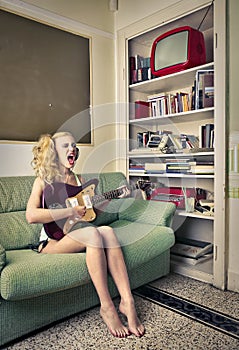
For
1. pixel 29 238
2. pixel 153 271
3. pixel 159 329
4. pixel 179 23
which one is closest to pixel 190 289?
pixel 153 271

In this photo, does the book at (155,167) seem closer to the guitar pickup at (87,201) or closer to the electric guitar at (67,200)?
the electric guitar at (67,200)

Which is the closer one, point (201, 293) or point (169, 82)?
point (201, 293)

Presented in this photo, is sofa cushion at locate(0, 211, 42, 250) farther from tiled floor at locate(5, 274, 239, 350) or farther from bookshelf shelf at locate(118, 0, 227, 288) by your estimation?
bookshelf shelf at locate(118, 0, 227, 288)

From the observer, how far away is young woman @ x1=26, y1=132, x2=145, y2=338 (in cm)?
163

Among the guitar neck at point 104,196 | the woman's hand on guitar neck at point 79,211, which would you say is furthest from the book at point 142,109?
the woman's hand on guitar neck at point 79,211

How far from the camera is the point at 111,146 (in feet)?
9.70

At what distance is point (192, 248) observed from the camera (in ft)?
8.25

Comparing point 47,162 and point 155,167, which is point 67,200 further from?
point 155,167

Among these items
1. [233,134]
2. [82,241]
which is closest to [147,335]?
[82,241]

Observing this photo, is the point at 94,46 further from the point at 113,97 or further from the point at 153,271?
the point at 153,271

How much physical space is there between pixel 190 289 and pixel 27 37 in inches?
86.5

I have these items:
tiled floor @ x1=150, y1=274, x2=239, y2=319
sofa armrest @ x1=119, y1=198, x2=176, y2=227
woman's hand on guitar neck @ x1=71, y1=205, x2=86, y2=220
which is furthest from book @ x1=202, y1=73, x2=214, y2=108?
tiled floor @ x1=150, y1=274, x2=239, y2=319

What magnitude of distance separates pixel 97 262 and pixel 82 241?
146mm

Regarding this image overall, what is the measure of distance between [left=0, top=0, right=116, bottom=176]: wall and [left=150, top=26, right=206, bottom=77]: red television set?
1.80 feet
